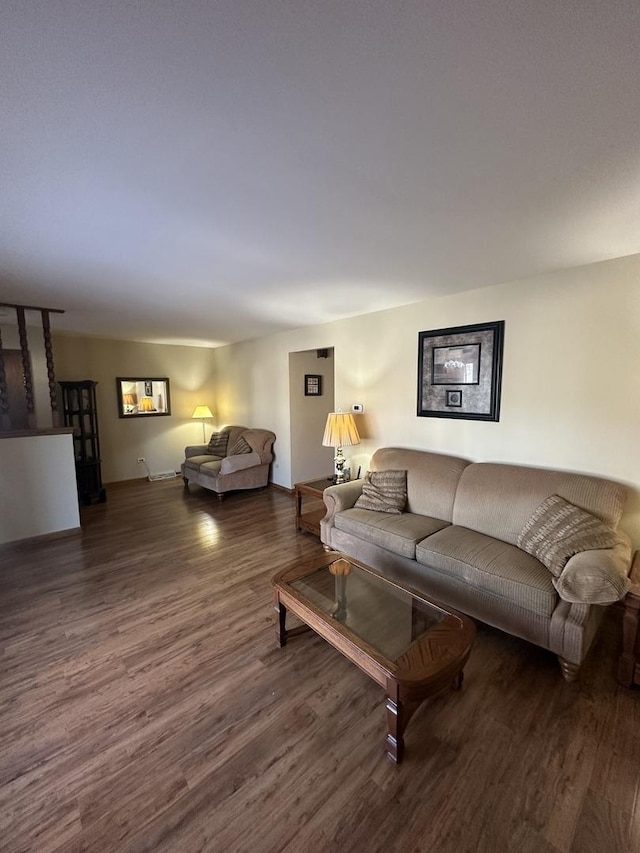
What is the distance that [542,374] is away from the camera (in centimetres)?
266

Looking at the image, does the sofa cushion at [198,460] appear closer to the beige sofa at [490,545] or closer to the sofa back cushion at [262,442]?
the sofa back cushion at [262,442]

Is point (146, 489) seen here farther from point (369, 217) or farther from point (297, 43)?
point (297, 43)

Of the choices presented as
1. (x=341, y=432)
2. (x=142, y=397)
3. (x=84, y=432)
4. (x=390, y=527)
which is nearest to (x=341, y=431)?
(x=341, y=432)

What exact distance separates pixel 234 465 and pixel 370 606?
3.31m

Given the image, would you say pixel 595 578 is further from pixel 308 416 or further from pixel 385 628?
pixel 308 416

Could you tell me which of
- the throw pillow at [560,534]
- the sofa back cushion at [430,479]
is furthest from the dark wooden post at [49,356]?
the throw pillow at [560,534]

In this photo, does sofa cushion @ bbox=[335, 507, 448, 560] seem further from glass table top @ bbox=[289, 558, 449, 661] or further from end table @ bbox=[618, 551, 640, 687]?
end table @ bbox=[618, 551, 640, 687]

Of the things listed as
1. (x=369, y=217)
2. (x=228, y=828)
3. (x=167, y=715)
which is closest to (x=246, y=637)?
(x=167, y=715)

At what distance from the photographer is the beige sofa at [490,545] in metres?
1.81

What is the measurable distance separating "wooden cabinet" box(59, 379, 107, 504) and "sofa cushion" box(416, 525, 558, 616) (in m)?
4.52

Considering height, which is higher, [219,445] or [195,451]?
[219,445]

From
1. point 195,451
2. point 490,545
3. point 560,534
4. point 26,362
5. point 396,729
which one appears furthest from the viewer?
point 195,451

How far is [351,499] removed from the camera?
3.25 m

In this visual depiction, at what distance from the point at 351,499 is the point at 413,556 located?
0.87 m
